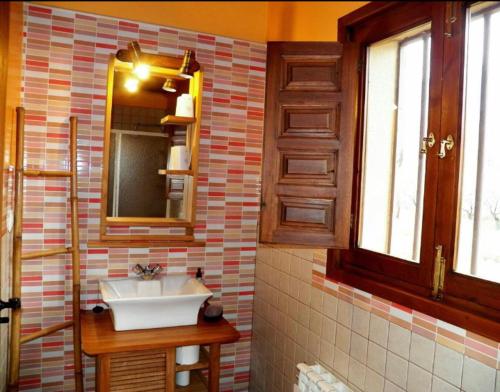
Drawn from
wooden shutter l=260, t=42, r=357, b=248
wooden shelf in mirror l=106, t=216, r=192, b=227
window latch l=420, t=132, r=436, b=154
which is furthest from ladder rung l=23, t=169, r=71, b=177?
window latch l=420, t=132, r=436, b=154

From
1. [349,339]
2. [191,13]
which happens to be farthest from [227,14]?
[349,339]

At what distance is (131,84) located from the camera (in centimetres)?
238

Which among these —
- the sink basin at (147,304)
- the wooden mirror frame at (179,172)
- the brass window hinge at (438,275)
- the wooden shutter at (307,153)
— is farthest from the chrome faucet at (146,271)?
the brass window hinge at (438,275)

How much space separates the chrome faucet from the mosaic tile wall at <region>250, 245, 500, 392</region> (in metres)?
0.64

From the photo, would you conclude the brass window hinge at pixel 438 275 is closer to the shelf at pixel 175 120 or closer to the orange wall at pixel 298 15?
the orange wall at pixel 298 15

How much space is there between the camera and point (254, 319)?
8.99 feet

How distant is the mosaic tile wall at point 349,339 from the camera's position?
1.34 m

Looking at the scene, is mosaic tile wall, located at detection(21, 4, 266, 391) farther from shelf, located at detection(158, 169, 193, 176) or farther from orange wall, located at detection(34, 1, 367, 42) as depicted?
orange wall, located at detection(34, 1, 367, 42)

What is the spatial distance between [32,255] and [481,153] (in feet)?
6.59

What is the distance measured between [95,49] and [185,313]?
4.80 feet

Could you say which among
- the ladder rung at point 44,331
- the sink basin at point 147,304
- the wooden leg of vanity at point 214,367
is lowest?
the wooden leg of vanity at point 214,367

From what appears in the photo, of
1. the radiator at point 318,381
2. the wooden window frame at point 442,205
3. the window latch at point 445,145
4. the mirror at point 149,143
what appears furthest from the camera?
the mirror at point 149,143

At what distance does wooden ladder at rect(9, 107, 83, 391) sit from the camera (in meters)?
2.08

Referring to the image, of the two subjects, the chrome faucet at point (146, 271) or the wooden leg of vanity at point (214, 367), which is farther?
the chrome faucet at point (146, 271)
